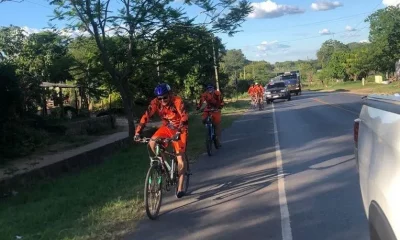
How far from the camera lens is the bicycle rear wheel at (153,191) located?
6492mm

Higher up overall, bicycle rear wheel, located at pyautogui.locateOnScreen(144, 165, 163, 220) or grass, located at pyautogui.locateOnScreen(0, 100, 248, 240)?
bicycle rear wheel, located at pyautogui.locateOnScreen(144, 165, 163, 220)

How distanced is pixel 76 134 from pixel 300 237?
1493cm

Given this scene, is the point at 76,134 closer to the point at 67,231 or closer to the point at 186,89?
the point at 67,231

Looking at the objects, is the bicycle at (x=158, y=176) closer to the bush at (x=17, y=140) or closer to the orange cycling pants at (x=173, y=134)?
the orange cycling pants at (x=173, y=134)

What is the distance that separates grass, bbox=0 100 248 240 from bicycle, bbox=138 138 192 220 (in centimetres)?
28

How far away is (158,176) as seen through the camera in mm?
6996

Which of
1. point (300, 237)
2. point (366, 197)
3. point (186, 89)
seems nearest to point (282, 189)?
point (300, 237)

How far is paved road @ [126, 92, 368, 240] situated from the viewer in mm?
A: 5828

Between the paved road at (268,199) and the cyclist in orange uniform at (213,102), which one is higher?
the cyclist in orange uniform at (213,102)

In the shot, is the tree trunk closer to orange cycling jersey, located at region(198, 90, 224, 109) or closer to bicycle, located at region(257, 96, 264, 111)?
orange cycling jersey, located at region(198, 90, 224, 109)

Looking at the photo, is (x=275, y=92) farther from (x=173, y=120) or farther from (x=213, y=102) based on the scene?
(x=173, y=120)

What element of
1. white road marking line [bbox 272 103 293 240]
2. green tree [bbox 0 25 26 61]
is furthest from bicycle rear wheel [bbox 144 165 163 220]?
green tree [bbox 0 25 26 61]

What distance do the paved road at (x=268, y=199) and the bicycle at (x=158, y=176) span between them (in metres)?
0.21

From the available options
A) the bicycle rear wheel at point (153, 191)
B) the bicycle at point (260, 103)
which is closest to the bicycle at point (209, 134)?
the bicycle rear wheel at point (153, 191)
